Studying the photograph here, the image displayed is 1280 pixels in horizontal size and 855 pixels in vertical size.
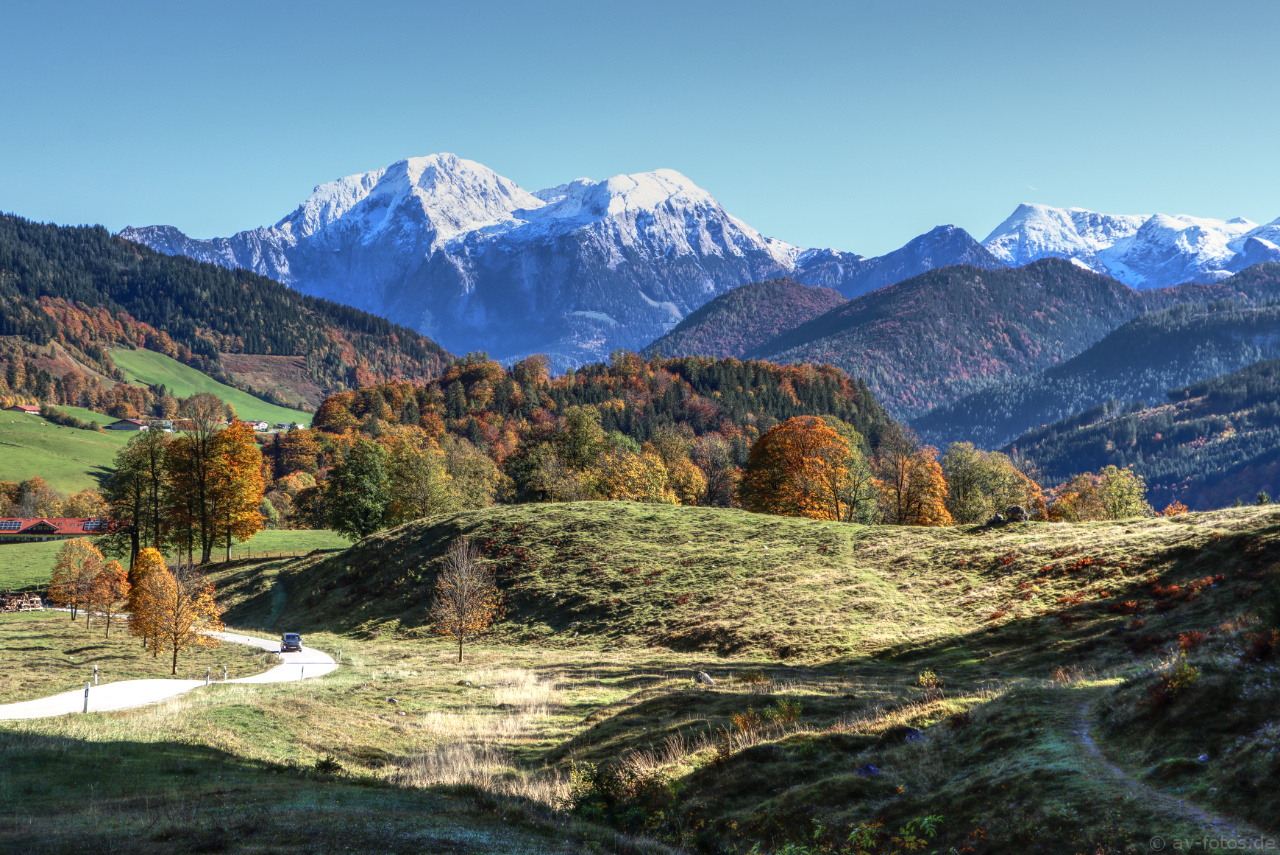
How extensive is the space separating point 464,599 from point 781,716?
28477 millimetres

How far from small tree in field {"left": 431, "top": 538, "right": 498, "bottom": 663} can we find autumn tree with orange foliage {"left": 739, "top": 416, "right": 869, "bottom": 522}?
117ft

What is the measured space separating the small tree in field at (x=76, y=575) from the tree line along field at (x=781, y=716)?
24.0 metres

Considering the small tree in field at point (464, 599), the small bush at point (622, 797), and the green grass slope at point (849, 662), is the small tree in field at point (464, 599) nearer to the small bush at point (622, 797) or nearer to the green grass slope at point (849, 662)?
the green grass slope at point (849, 662)

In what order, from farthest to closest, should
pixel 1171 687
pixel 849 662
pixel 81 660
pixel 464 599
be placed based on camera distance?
pixel 464 599, pixel 81 660, pixel 849 662, pixel 1171 687

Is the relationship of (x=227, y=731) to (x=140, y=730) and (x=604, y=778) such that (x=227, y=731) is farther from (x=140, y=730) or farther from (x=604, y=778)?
(x=604, y=778)

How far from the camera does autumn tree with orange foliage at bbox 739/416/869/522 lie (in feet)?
269

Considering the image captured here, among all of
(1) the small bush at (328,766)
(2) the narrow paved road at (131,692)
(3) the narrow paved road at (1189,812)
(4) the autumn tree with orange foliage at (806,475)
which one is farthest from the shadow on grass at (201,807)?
(4) the autumn tree with orange foliage at (806,475)

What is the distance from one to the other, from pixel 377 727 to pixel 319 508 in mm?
112461

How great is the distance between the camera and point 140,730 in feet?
74.5

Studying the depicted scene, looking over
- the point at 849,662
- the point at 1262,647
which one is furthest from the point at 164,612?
the point at 1262,647

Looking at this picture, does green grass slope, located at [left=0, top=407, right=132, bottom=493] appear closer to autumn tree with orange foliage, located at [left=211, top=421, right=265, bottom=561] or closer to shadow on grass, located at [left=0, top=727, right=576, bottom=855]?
autumn tree with orange foliage, located at [left=211, top=421, right=265, bottom=561]

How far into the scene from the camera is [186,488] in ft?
262

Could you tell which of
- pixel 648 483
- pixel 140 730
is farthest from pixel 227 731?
pixel 648 483

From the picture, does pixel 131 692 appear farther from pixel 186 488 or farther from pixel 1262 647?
pixel 186 488
